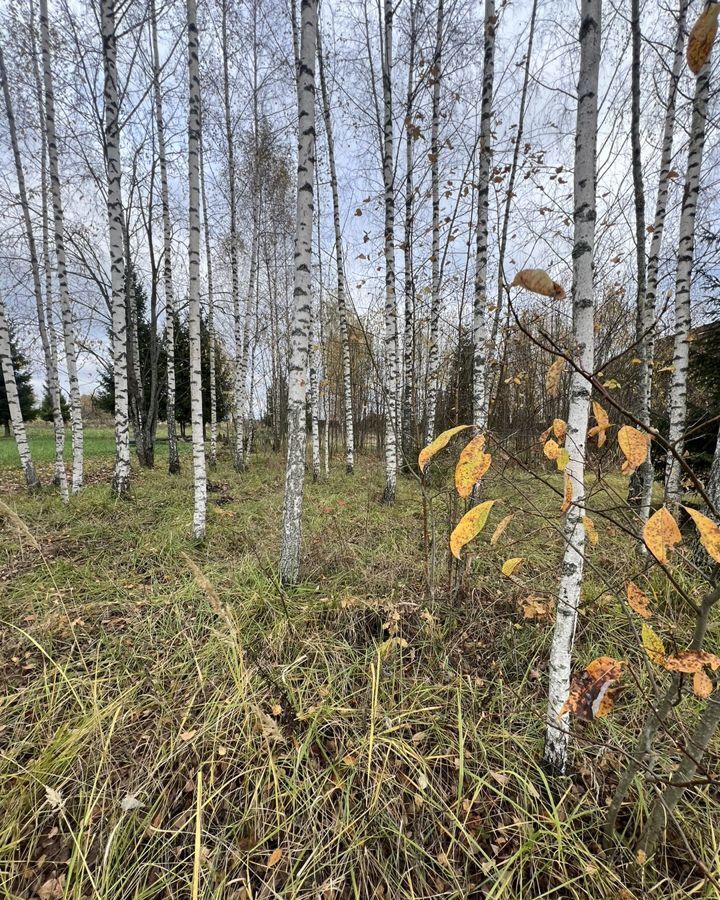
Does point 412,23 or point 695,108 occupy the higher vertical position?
point 412,23

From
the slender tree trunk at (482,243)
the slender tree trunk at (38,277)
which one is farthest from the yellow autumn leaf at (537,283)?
the slender tree trunk at (38,277)

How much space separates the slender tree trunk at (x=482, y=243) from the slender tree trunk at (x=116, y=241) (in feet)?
15.8

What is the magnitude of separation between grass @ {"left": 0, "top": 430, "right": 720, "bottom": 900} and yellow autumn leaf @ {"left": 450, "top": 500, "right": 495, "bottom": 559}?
42 centimetres

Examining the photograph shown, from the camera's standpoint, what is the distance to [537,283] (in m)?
0.78

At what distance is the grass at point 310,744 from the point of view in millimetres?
1420

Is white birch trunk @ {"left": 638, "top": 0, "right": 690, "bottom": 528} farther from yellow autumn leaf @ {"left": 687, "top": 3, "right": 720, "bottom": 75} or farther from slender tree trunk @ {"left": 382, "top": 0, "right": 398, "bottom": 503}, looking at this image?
yellow autumn leaf @ {"left": 687, "top": 3, "right": 720, "bottom": 75}

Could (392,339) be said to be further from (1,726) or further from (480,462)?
(1,726)

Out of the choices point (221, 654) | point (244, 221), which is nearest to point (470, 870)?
point (221, 654)

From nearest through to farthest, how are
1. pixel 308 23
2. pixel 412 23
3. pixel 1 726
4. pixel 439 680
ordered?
pixel 1 726 → pixel 439 680 → pixel 308 23 → pixel 412 23

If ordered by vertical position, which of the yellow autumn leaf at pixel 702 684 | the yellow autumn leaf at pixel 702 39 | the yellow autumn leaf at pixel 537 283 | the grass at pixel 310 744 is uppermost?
the yellow autumn leaf at pixel 702 39

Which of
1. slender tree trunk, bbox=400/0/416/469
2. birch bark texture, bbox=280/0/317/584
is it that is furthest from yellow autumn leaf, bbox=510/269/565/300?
slender tree trunk, bbox=400/0/416/469

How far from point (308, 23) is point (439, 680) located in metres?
4.91

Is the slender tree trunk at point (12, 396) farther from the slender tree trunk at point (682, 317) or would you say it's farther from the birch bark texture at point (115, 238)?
the slender tree trunk at point (682, 317)

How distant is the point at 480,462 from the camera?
1.04 metres
